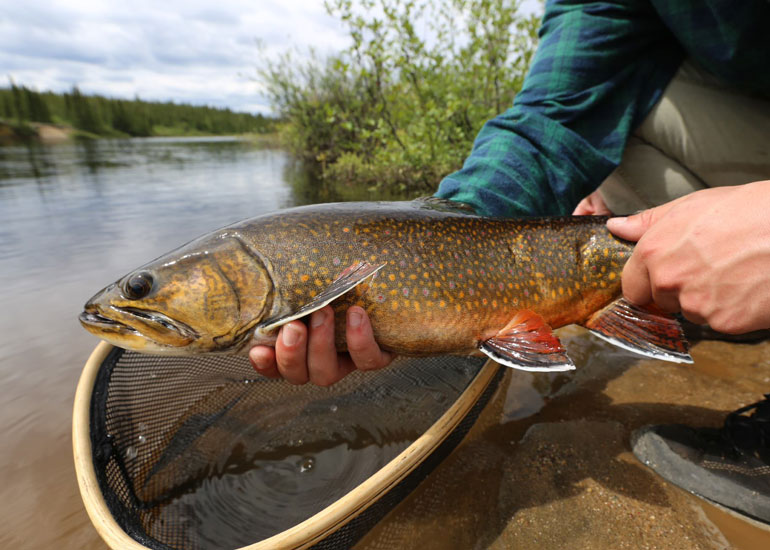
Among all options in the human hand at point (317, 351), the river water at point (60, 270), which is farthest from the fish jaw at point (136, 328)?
the river water at point (60, 270)

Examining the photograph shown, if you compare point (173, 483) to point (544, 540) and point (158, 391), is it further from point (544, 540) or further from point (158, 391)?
point (544, 540)

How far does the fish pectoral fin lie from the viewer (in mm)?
1600

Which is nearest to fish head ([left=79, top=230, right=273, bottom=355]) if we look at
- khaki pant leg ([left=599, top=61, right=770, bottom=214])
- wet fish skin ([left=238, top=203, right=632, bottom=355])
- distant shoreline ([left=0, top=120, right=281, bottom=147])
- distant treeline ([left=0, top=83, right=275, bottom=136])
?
wet fish skin ([left=238, top=203, right=632, bottom=355])

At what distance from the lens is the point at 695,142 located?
296 centimetres

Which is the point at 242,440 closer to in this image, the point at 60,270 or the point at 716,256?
the point at 716,256

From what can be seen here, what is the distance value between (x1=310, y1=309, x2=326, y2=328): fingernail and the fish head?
0.73ft

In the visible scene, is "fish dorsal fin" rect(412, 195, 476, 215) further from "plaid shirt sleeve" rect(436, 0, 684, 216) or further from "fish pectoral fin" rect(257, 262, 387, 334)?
"fish pectoral fin" rect(257, 262, 387, 334)

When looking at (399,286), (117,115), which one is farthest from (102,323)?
(117,115)

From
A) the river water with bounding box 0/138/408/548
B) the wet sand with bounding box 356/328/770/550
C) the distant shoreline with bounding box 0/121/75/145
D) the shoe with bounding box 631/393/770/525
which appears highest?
the distant shoreline with bounding box 0/121/75/145

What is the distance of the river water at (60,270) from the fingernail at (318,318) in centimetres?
143

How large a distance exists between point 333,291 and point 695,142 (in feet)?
9.83

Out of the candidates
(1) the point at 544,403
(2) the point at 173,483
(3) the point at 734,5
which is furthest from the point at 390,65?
(2) the point at 173,483

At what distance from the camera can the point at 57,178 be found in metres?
13.1

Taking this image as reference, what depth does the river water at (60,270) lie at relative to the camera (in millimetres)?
2084
